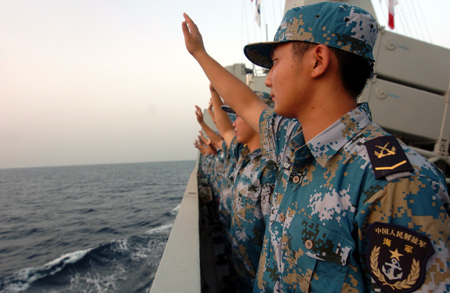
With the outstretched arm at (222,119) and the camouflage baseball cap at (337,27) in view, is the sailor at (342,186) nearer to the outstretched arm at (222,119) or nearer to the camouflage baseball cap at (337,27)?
the camouflage baseball cap at (337,27)

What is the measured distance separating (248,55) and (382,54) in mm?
3046

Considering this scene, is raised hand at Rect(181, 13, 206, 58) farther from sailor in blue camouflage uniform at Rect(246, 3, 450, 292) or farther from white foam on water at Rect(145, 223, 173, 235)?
white foam on water at Rect(145, 223, 173, 235)

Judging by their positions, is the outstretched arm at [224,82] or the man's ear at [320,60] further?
the outstretched arm at [224,82]

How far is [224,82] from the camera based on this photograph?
1.47 metres

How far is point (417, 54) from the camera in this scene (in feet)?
11.6

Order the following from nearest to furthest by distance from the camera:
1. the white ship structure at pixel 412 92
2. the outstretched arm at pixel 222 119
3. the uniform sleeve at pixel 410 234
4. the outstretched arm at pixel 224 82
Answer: the uniform sleeve at pixel 410 234 → the outstretched arm at pixel 224 82 → the outstretched arm at pixel 222 119 → the white ship structure at pixel 412 92

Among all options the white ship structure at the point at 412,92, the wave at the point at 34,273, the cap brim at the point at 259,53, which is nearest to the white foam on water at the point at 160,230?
the wave at the point at 34,273

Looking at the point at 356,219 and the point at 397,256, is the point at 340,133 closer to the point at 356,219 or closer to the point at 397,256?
the point at 356,219

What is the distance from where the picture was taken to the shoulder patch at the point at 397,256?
630mm

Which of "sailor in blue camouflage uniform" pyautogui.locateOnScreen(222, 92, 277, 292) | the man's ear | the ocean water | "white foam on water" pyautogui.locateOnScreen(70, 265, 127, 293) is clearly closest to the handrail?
"sailor in blue camouflage uniform" pyautogui.locateOnScreen(222, 92, 277, 292)

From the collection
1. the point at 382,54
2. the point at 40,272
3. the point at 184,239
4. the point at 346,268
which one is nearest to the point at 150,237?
the point at 40,272

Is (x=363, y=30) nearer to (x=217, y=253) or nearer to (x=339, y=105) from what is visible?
(x=339, y=105)

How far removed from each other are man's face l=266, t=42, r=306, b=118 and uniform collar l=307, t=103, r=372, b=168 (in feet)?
0.55

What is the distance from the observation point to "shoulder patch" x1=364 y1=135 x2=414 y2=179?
71cm
